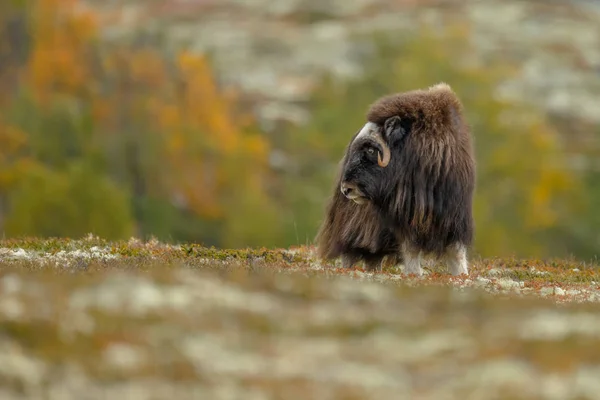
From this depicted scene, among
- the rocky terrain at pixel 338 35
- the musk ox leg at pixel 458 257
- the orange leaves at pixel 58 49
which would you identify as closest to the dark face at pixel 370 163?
the musk ox leg at pixel 458 257

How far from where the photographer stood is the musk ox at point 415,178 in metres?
9.95

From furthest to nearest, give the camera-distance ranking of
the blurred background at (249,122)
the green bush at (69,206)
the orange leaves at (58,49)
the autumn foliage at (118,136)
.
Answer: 1. the orange leaves at (58,49)
2. the blurred background at (249,122)
3. the autumn foliage at (118,136)
4. the green bush at (69,206)

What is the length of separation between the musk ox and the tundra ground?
1247 millimetres

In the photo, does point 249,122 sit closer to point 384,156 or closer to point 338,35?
point 338,35

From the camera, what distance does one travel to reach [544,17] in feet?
294

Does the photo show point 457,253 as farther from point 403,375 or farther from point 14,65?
point 14,65

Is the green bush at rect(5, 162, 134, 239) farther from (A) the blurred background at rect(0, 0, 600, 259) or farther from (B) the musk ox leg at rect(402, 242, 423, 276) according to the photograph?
(B) the musk ox leg at rect(402, 242, 423, 276)

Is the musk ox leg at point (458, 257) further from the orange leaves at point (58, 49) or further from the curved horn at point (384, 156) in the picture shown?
the orange leaves at point (58, 49)

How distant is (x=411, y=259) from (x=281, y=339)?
164 inches

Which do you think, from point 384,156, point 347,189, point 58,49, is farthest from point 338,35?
point 384,156

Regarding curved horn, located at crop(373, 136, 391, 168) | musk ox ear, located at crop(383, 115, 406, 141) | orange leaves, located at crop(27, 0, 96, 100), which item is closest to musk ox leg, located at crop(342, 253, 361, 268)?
curved horn, located at crop(373, 136, 391, 168)

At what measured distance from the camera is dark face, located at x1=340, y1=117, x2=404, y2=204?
1008cm

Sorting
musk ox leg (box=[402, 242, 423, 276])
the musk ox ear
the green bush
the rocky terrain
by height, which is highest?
the musk ox ear

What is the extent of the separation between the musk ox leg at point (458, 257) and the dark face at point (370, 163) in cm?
88
